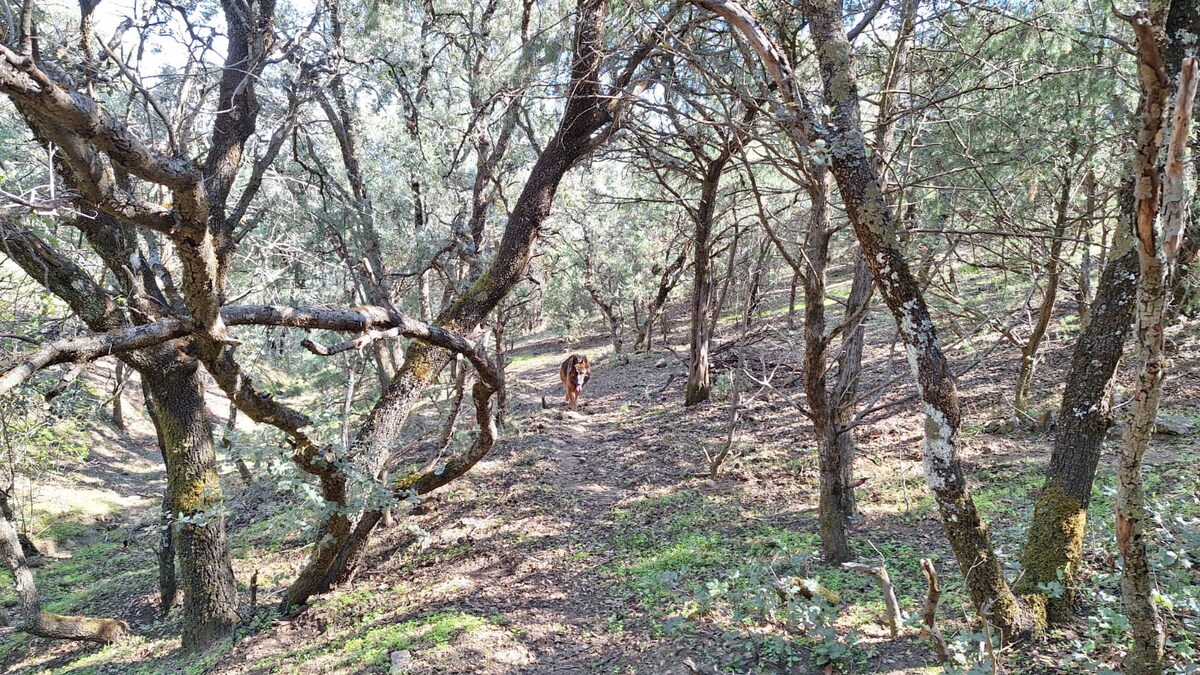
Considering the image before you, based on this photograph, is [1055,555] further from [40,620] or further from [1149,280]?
[40,620]

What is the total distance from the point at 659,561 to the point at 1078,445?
3891 mm

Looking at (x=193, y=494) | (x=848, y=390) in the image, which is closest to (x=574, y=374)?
(x=193, y=494)

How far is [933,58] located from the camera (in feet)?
19.3

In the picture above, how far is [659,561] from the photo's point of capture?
Result: 6320 millimetres

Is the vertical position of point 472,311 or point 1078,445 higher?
point 472,311

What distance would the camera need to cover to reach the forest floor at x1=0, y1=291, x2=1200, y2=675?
4.12 metres

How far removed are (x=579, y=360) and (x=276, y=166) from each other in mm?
6772

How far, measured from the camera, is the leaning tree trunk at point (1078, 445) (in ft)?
11.6

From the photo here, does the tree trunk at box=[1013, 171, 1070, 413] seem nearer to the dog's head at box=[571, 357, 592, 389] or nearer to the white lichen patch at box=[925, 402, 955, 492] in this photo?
the white lichen patch at box=[925, 402, 955, 492]

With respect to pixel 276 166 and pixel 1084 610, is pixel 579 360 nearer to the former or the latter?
pixel 276 166

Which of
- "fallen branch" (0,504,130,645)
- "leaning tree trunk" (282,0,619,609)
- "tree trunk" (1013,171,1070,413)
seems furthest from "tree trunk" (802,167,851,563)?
"fallen branch" (0,504,130,645)

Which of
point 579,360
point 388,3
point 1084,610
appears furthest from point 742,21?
point 579,360

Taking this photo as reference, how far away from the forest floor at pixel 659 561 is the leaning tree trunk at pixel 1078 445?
7.1 inches

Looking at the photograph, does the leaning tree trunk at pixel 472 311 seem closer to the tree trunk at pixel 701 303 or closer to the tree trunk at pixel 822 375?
the tree trunk at pixel 822 375
